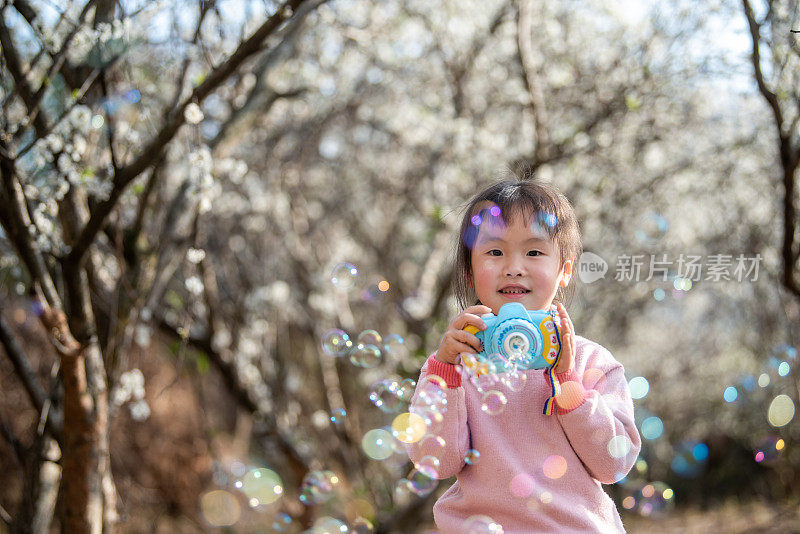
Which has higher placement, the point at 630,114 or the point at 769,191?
the point at 630,114

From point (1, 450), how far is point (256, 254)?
10.7ft

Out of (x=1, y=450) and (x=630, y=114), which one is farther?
(x=1, y=450)

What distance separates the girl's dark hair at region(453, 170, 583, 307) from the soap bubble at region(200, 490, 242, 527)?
22.8ft

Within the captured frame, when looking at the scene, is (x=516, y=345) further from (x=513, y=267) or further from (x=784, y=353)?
(x=784, y=353)

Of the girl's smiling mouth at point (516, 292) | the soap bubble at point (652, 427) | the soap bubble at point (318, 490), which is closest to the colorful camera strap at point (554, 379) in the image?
the girl's smiling mouth at point (516, 292)

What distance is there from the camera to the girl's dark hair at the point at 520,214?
82.5 inches

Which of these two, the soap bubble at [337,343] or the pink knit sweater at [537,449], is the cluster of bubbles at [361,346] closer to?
the soap bubble at [337,343]

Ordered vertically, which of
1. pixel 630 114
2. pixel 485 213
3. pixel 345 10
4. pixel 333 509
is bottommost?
pixel 333 509

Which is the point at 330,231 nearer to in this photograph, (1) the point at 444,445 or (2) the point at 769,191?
(2) the point at 769,191

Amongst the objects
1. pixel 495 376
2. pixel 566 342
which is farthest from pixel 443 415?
pixel 566 342

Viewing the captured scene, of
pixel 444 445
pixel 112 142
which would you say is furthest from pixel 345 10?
pixel 444 445

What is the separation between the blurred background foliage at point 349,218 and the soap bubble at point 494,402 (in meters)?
0.74

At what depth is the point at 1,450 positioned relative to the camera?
281 inches

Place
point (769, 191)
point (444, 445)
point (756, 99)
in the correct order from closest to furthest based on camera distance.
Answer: point (444, 445)
point (756, 99)
point (769, 191)
